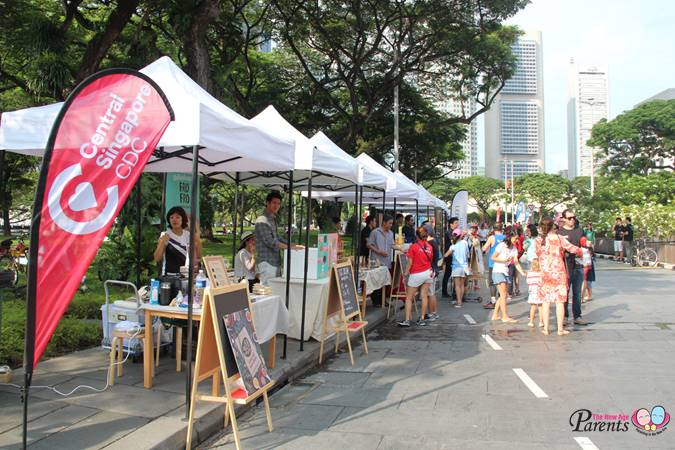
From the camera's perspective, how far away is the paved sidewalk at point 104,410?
425 cm

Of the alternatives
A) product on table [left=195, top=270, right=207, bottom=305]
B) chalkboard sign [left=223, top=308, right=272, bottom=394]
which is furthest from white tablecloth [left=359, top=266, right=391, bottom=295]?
chalkboard sign [left=223, top=308, right=272, bottom=394]

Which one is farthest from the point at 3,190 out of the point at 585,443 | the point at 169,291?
the point at 585,443

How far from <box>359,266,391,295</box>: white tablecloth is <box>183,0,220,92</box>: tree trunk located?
528cm

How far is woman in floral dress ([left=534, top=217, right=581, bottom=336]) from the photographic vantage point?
28.5 ft

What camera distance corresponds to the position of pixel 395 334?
9.45 m

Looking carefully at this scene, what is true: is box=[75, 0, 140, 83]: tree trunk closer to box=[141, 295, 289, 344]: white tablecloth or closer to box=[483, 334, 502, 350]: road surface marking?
box=[141, 295, 289, 344]: white tablecloth

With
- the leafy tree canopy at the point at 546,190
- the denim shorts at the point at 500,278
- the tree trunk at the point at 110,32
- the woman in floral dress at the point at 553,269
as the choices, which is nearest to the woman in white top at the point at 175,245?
the woman in floral dress at the point at 553,269

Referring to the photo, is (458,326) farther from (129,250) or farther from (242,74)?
(242,74)

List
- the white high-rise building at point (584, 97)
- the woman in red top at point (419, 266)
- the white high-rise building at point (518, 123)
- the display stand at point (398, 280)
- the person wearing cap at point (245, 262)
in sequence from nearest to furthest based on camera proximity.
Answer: the person wearing cap at point (245, 262)
the woman in red top at point (419, 266)
the display stand at point (398, 280)
the white high-rise building at point (584, 97)
the white high-rise building at point (518, 123)

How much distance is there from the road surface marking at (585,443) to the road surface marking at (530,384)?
1169 mm

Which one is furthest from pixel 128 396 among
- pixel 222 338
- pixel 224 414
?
pixel 222 338

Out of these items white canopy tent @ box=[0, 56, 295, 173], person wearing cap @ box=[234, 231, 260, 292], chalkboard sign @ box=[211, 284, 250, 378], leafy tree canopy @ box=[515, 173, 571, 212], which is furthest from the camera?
leafy tree canopy @ box=[515, 173, 571, 212]

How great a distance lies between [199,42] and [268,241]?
20.1 feet

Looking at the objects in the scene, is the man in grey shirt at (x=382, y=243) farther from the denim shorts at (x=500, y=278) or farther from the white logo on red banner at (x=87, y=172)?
the white logo on red banner at (x=87, y=172)
